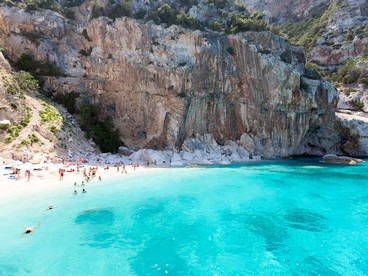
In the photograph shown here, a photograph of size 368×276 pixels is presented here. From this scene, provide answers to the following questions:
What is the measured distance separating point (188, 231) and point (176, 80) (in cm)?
2991

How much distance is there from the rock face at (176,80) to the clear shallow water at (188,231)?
66.0 ft

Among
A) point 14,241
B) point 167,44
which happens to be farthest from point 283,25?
point 14,241

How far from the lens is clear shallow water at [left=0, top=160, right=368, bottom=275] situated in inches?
406

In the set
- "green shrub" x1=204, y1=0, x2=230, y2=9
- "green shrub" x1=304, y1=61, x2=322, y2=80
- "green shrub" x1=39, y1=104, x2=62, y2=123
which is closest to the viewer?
"green shrub" x1=39, y1=104, x2=62, y2=123

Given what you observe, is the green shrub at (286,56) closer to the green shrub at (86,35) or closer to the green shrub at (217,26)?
the green shrub at (217,26)

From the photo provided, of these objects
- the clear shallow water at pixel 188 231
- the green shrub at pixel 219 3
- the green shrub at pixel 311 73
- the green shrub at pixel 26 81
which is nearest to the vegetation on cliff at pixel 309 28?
the green shrub at pixel 219 3

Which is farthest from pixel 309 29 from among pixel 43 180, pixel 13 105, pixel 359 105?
pixel 43 180

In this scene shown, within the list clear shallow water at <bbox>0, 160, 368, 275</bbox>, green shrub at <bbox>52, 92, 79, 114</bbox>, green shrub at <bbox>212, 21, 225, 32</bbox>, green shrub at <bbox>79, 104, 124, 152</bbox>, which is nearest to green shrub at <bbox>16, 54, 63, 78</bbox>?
green shrub at <bbox>52, 92, 79, 114</bbox>

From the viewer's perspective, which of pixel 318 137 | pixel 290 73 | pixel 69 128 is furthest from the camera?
pixel 318 137

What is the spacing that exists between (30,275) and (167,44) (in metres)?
37.8

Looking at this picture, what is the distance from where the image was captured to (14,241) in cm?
1200

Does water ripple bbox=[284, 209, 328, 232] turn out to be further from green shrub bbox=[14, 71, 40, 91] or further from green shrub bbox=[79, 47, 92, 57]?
green shrub bbox=[79, 47, 92, 57]

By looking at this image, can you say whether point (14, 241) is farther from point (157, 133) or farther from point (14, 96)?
point (157, 133)

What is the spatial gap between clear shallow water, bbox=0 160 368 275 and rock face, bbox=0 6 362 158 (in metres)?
20.1
